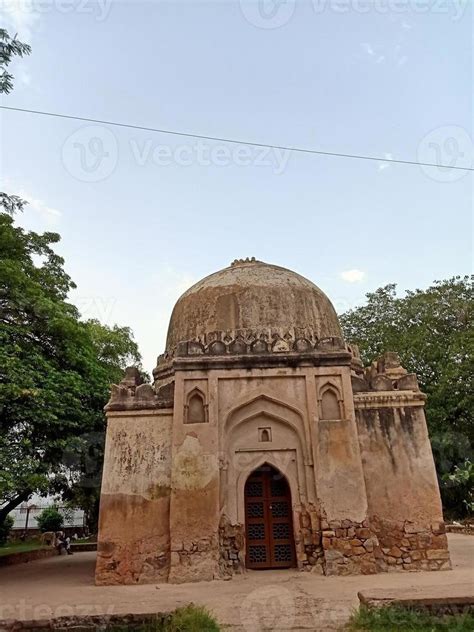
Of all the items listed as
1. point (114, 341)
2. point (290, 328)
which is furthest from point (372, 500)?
point (114, 341)

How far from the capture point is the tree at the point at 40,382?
1005 cm

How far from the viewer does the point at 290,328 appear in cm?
1196

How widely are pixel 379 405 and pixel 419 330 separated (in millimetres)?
12110

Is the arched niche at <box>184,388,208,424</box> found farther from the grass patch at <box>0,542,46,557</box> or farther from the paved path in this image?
the grass patch at <box>0,542,46,557</box>

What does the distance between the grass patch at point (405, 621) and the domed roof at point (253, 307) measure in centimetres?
703

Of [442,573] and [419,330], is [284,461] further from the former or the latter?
[419,330]

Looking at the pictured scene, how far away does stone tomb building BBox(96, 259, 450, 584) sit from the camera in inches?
361

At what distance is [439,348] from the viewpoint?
20.3m
